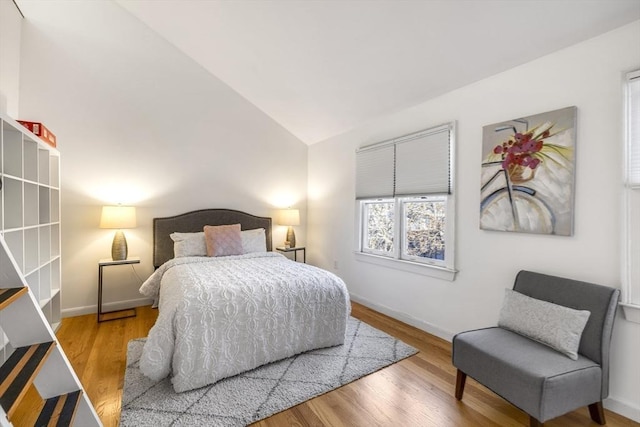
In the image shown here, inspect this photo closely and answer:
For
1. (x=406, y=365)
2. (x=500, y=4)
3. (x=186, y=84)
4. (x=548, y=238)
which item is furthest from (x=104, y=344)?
(x=500, y=4)

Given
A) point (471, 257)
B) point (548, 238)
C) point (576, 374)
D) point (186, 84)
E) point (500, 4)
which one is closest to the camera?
point (576, 374)

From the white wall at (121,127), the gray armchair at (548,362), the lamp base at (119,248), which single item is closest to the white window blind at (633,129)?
the gray armchair at (548,362)

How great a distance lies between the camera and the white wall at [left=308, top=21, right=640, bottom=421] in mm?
1860

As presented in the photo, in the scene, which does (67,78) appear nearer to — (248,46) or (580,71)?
(248,46)

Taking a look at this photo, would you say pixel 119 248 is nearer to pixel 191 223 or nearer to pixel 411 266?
pixel 191 223

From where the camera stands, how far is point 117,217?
11.0ft

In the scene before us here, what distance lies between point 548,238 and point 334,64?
245cm

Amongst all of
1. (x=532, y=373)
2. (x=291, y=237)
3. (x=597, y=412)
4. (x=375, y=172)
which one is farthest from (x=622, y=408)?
(x=291, y=237)

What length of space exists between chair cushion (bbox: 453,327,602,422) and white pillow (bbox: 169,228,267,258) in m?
2.84

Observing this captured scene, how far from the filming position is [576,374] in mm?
1591

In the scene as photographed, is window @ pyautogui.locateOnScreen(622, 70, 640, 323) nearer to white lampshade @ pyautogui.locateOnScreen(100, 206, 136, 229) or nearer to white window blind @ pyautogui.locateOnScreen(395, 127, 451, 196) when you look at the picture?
white window blind @ pyautogui.locateOnScreen(395, 127, 451, 196)

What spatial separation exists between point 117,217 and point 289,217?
2.18 meters

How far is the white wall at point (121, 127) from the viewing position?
332 cm

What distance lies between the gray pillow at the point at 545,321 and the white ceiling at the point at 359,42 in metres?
1.77
